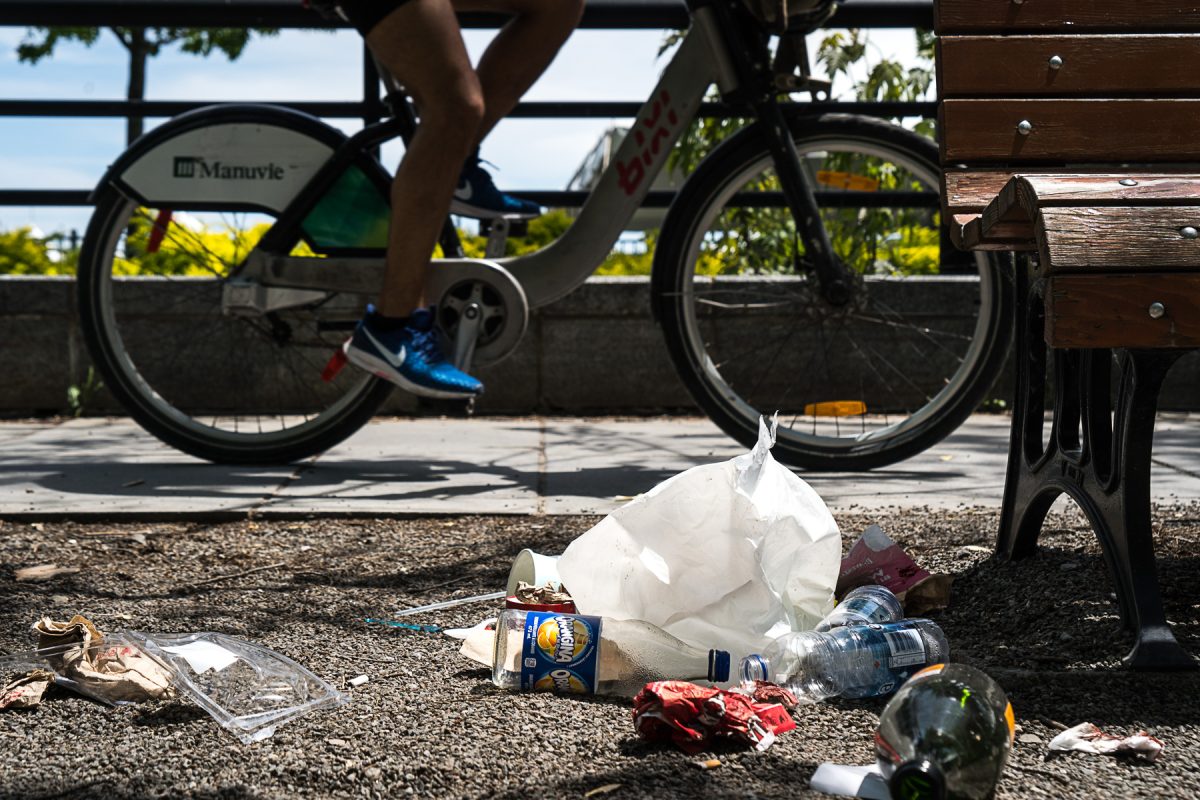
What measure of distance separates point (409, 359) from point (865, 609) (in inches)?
69.1

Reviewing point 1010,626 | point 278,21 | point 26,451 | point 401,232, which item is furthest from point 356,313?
point 1010,626

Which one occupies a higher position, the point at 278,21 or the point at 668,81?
the point at 278,21

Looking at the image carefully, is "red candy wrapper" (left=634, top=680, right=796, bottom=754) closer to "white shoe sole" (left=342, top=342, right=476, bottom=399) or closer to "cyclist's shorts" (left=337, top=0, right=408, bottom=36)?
"white shoe sole" (left=342, top=342, right=476, bottom=399)

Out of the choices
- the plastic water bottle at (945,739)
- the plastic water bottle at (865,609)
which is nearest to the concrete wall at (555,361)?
the plastic water bottle at (865,609)

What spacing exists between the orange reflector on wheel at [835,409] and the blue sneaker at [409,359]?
1330mm

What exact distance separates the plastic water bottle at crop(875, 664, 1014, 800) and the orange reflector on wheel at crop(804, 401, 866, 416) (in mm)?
2860

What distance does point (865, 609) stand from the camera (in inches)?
84.0

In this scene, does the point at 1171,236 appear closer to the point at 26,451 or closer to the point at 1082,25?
the point at 1082,25

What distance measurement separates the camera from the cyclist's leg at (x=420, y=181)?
11.0ft

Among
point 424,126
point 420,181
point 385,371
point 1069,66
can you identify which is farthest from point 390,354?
point 1069,66

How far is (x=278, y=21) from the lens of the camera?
204 inches

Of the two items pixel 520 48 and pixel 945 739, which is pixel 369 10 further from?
pixel 945 739

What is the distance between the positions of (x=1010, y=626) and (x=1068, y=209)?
78 cm

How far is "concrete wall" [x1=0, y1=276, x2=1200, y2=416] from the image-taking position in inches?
211
